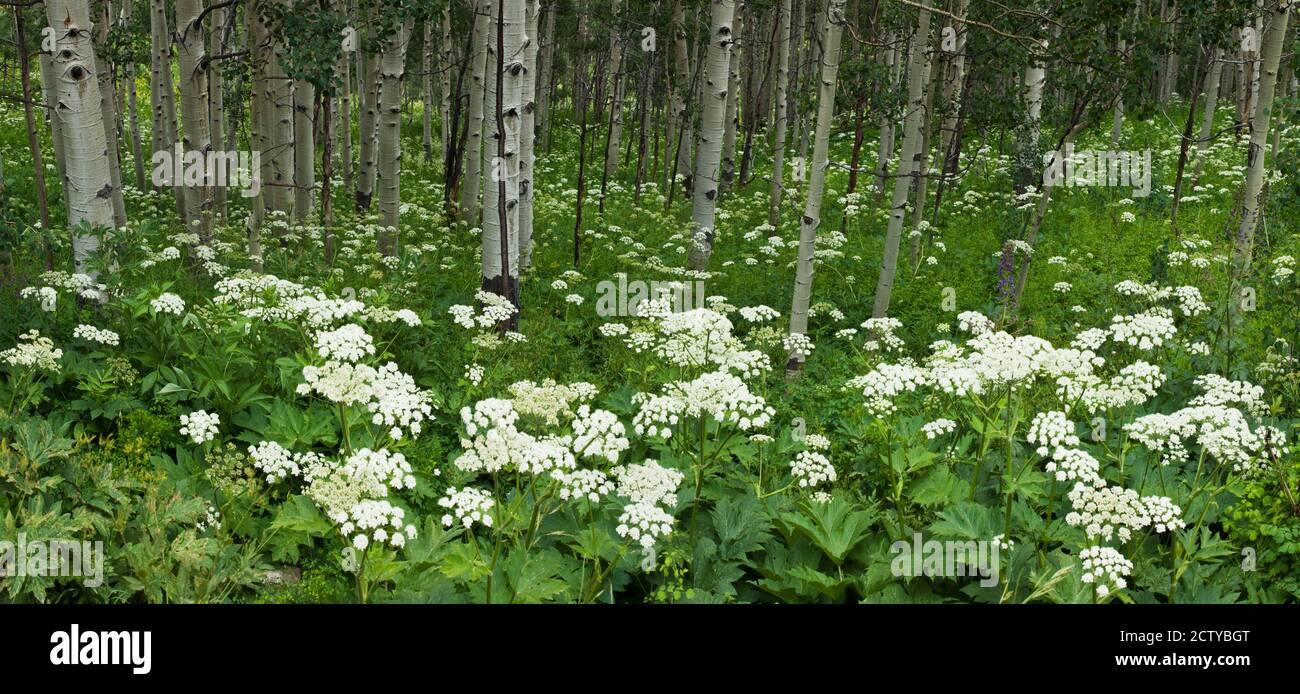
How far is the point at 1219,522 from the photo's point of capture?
611 cm

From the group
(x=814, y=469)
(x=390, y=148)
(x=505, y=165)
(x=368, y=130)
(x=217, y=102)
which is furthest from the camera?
(x=368, y=130)

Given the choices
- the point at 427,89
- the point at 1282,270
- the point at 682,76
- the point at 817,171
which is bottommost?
the point at 1282,270

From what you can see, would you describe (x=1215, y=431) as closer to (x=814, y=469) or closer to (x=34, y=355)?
(x=814, y=469)

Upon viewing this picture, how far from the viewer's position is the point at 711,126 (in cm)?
1229

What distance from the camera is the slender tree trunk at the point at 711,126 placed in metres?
11.8

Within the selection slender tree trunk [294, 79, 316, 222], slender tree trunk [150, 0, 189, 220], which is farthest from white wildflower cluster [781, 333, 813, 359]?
slender tree trunk [150, 0, 189, 220]

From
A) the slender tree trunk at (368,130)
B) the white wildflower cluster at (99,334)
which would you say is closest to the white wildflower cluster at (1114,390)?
the white wildflower cluster at (99,334)

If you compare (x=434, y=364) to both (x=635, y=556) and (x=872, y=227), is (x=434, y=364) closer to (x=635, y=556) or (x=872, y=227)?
(x=635, y=556)

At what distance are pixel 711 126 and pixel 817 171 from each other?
3488 millimetres

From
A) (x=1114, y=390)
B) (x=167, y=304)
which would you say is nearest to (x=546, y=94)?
(x=167, y=304)

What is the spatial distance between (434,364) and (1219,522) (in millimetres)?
6174

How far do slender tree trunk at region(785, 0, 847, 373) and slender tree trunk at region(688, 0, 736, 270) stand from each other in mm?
2663

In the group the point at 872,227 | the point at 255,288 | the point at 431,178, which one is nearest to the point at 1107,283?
the point at 872,227

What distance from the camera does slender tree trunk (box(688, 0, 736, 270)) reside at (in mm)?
11828
